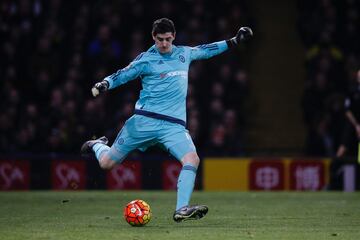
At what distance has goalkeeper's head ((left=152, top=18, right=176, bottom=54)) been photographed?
10180 millimetres

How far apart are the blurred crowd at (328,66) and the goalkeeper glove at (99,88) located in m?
9.21

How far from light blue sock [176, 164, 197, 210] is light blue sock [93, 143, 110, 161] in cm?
132

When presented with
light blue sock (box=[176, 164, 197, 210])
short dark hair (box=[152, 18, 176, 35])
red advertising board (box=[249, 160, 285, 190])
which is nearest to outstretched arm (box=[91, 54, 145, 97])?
short dark hair (box=[152, 18, 176, 35])

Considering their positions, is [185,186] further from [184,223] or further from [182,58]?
[182,58]

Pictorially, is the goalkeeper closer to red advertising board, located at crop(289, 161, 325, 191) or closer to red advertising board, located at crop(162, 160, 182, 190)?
red advertising board, located at crop(162, 160, 182, 190)

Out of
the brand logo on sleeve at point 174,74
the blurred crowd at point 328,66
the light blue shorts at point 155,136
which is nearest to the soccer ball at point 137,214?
the light blue shorts at point 155,136

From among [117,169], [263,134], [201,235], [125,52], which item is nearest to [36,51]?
[125,52]

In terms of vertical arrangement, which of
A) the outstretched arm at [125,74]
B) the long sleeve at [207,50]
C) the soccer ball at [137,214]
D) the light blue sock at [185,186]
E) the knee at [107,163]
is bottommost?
the soccer ball at [137,214]

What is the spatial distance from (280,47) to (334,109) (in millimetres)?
3107

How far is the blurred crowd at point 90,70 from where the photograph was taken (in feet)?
60.2

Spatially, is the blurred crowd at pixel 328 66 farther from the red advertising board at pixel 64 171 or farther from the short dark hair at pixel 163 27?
the short dark hair at pixel 163 27

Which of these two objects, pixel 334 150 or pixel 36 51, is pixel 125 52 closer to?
pixel 36 51

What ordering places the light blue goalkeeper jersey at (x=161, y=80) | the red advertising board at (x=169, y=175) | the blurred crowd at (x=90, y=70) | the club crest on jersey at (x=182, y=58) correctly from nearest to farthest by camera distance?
the light blue goalkeeper jersey at (x=161, y=80)
the club crest on jersey at (x=182, y=58)
the red advertising board at (x=169, y=175)
the blurred crowd at (x=90, y=70)

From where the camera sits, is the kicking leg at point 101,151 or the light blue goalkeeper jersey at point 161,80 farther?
the kicking leg at point 101,151
